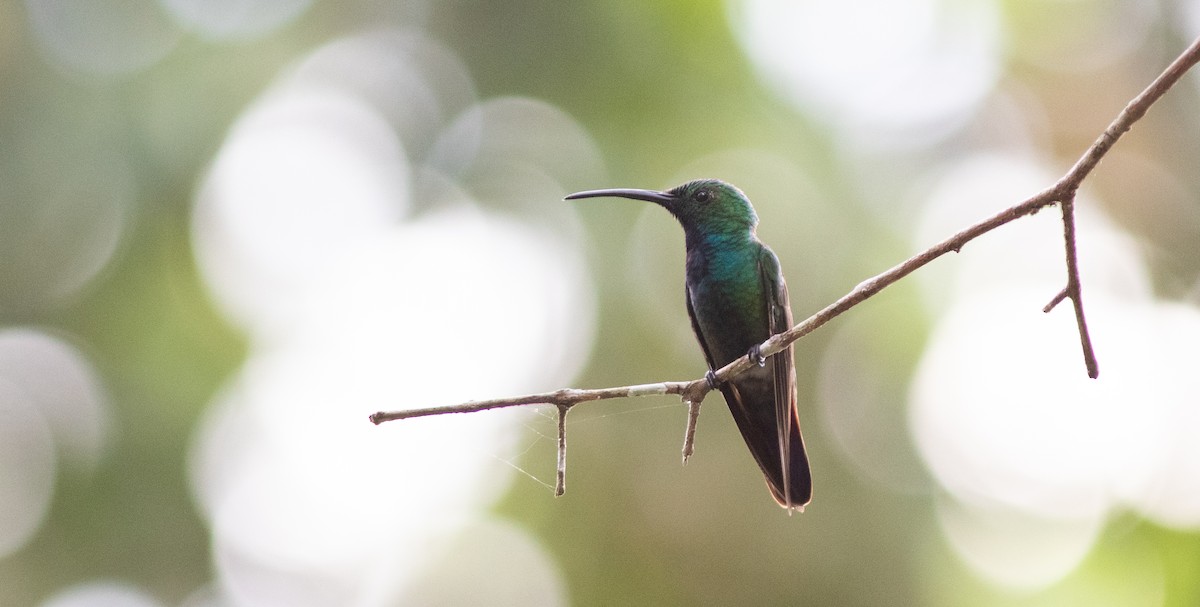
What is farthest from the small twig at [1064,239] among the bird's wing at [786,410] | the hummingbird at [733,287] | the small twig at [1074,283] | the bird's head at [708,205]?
the bird's head at [708,205]

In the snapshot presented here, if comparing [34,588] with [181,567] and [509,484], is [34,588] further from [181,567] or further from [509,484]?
[509,484]

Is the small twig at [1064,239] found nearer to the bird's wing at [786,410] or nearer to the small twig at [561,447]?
the small twig at [561,447]

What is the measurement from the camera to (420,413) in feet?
7.12

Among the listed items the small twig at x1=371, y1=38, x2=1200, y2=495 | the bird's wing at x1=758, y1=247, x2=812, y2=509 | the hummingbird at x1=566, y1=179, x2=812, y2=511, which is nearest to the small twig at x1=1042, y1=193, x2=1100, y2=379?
the small twig at x1=371, y1=38, x2=1200, y2=495

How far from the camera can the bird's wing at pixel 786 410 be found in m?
3.34

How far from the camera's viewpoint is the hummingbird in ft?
13.6

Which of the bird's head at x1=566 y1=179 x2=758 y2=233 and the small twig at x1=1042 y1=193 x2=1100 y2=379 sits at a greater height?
the bird's head at x1=566 y1=179 x2=758 y2=233

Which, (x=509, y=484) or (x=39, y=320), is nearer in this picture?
→ (x=509, y=484)

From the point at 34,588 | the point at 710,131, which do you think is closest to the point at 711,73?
the point at 710,131

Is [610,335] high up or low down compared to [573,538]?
up

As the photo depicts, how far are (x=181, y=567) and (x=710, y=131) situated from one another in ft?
24.8

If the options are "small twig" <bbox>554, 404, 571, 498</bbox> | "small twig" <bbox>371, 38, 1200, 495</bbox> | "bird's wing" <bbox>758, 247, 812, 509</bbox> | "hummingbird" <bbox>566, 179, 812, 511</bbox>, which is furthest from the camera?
"hummingbird" <bbox>566, 179, 812, 511</bbox>

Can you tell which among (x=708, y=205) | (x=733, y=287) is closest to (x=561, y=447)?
(x=733, y=287)

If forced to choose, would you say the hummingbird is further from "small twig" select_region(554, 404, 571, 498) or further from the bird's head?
"small twig" select_region(554, 404, 571, 498)
